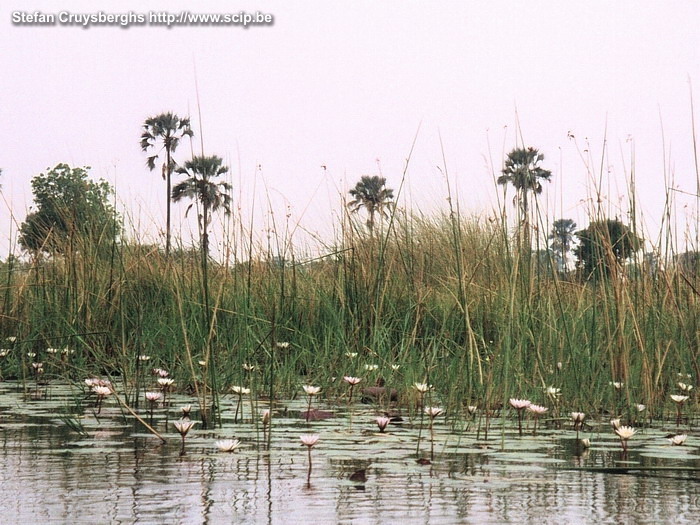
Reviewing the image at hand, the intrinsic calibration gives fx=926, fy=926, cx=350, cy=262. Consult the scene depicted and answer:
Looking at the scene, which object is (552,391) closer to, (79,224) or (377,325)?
(377,325)

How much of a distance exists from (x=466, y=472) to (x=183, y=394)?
2.71 m

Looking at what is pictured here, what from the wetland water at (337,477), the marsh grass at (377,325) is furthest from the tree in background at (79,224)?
the wetland water at (337,477)

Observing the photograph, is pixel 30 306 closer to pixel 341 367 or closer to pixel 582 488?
pixel 341 367

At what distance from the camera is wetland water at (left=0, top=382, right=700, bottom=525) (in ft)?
6.97

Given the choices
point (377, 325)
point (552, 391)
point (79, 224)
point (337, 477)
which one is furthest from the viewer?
point (79, 224)

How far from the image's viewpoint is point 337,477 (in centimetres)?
260

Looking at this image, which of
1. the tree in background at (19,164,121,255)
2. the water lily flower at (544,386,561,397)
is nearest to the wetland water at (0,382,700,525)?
the water lily flower at (544,386,561,397)

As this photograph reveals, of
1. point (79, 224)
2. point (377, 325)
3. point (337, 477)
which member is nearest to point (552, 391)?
point (377, 325)

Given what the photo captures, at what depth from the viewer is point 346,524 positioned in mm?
2000

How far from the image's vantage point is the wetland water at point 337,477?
212 cm

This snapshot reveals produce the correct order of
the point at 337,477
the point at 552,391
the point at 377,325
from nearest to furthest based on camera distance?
the point at 337,477
the point at 552,391
the point at 377,325

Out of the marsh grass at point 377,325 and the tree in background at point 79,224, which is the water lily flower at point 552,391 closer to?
the marsh grass at point 377,325

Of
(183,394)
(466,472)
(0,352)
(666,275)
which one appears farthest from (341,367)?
(466,472)

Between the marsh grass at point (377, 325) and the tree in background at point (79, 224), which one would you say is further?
the tree in background at point (79, 224)
